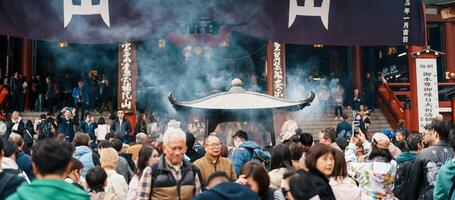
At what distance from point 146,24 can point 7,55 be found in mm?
7154

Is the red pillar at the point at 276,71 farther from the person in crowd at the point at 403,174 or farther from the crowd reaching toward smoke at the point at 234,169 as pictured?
the person in crowd at the point at 403,174

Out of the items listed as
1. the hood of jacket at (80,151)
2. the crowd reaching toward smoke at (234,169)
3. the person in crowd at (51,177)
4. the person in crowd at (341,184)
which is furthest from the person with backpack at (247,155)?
the person in crowd at (51,177)

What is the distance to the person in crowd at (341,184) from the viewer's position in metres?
4.10

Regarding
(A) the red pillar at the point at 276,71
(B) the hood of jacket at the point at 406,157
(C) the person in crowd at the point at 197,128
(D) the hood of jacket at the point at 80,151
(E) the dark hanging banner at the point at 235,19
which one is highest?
(E) the dark hanging banner at the point at 235,19

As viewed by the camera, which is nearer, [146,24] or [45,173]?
[45,173]

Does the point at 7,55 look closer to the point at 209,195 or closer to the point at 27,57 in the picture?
the point at 27,57

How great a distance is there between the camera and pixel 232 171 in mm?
5340

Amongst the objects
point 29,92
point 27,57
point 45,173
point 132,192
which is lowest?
point 132,192

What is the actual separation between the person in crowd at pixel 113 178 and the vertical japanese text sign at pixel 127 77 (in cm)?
988

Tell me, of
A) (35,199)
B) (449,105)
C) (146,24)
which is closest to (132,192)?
(35,199)

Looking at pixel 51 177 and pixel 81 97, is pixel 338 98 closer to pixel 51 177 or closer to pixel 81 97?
Result: pixel 81 97

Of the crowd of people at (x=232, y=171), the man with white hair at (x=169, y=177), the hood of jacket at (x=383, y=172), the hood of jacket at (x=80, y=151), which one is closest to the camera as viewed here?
the crowd of people at (x=232, y=171)

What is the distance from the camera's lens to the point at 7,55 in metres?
19.2

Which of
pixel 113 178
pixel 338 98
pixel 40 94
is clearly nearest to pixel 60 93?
pixel 40 94
